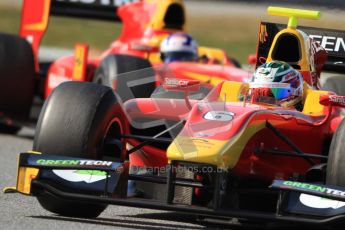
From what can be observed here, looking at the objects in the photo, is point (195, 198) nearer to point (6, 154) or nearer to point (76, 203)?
point (76, 203)

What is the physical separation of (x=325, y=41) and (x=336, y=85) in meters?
1.53

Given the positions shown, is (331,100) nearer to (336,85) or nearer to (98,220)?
(98,220)

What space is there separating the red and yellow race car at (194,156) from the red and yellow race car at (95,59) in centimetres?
411

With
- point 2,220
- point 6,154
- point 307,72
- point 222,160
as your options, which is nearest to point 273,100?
point 307,72

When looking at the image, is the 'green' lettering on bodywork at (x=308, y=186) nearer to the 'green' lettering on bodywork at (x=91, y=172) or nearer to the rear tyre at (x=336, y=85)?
the 'green' lettering on bodywork at (x=91, y=172)

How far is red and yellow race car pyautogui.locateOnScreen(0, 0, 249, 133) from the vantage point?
13.9 metres

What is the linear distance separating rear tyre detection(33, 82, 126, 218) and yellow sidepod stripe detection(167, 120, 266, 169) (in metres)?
0.72

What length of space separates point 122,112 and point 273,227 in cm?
145

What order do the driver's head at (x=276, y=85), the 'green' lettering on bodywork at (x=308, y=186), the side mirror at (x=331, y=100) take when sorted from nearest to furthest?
1. the 'green' lettering on bodywork at (x=308, y=186)
2. the side mirror at (x=331, y=100)
3. the driver's head at (x=276, y=85)

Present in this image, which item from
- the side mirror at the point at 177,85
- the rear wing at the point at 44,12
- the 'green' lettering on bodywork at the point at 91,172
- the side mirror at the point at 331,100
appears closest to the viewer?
the 'green' lettering on bodywork at the point at 91,172

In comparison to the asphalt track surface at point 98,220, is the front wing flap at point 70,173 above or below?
above

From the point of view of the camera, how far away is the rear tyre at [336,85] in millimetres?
11328

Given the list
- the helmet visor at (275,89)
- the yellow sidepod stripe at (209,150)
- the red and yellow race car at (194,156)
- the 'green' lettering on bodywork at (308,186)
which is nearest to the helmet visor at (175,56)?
the red and yellow race car at (194,156)

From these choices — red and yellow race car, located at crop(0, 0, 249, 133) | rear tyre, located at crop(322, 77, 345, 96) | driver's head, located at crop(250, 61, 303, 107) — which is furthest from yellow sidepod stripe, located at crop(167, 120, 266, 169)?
red and yellow race car, located at crop(0, 0, 249, 133)
